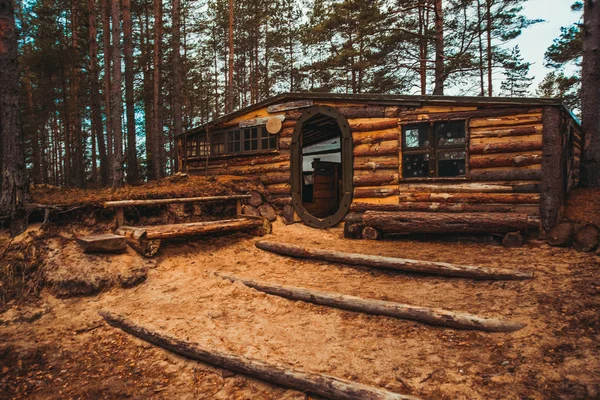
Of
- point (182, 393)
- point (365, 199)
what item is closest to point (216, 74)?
point (365, 199)

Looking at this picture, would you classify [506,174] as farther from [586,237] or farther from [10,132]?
[10,132]

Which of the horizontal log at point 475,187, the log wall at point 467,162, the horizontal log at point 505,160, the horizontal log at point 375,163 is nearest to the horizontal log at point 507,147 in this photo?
the log wall at point 467,162

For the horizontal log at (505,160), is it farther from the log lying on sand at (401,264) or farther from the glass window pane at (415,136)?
the log lying on sand at (401,264)

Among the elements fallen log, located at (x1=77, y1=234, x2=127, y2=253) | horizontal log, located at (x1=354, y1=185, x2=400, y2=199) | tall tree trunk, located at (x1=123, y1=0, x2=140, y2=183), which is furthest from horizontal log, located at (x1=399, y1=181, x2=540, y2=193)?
tall tree trunk, located at (x1=123, y1=0, x2=140, y2=183)

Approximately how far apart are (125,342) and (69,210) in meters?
3.42

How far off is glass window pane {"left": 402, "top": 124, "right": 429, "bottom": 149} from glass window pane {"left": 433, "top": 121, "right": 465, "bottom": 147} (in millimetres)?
256

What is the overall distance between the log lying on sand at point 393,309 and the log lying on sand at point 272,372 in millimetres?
1700

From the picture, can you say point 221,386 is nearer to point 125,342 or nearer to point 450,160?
point 125,342

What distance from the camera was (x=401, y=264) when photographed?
6078 mm

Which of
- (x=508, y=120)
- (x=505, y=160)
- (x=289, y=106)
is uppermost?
(x=289, y=106)

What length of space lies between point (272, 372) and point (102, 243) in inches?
170

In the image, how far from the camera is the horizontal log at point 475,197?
7.47 m

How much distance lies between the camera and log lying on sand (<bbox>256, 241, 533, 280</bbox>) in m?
5.29

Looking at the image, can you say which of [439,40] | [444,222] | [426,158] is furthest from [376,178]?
[439,40]
